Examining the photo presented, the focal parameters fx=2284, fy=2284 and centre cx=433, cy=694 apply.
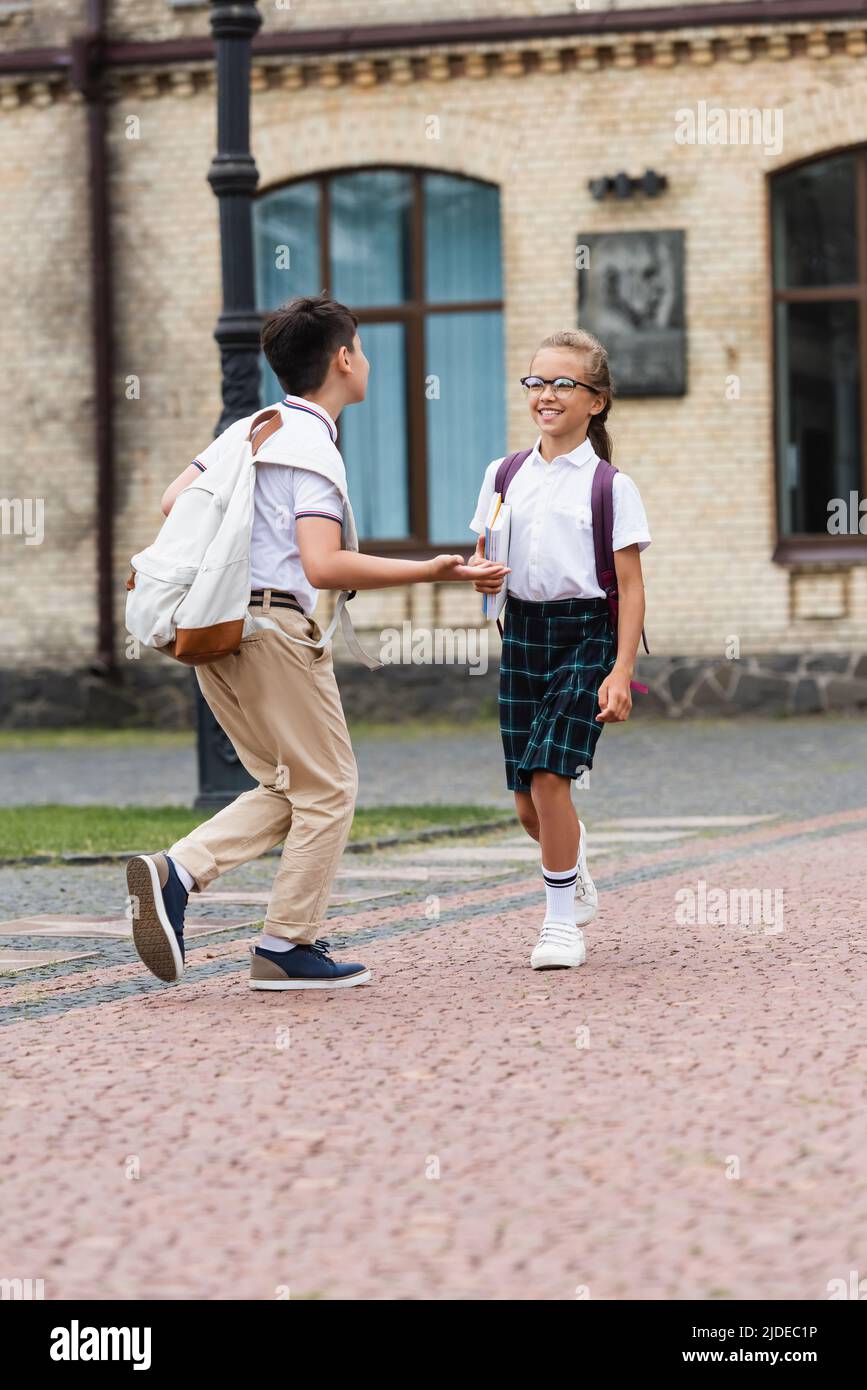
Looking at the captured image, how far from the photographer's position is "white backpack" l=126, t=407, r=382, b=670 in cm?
575

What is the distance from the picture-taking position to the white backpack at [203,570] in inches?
226

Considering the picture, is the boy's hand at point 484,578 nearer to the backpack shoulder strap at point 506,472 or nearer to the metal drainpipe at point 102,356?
the backpack shoulder strap at point 506,472

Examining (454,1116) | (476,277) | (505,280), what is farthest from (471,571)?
(476,277)

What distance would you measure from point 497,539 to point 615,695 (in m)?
0.55

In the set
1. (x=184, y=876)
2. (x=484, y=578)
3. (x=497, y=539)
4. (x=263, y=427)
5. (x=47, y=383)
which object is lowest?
(x=184, y=876)

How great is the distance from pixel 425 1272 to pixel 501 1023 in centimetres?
201

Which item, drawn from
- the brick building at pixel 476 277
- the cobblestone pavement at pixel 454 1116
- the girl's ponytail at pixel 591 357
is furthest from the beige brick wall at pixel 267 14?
the girl's ponytail at pixel 591 357

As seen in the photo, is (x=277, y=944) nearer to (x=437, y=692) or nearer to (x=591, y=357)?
(x=591, y=357)

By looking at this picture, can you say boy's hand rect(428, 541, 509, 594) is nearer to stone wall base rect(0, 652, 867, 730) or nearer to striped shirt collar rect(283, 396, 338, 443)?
striped shirt collar rect(283, 396, 338, 443)

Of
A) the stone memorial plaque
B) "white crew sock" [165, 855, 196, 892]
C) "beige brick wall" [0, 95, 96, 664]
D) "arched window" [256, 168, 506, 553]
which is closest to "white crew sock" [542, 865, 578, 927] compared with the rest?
"white crew sock" [165, 855, 196, 892]

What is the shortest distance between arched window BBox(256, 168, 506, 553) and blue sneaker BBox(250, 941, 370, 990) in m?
12.7

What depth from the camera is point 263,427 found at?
5.95m

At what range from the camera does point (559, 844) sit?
253 inches
